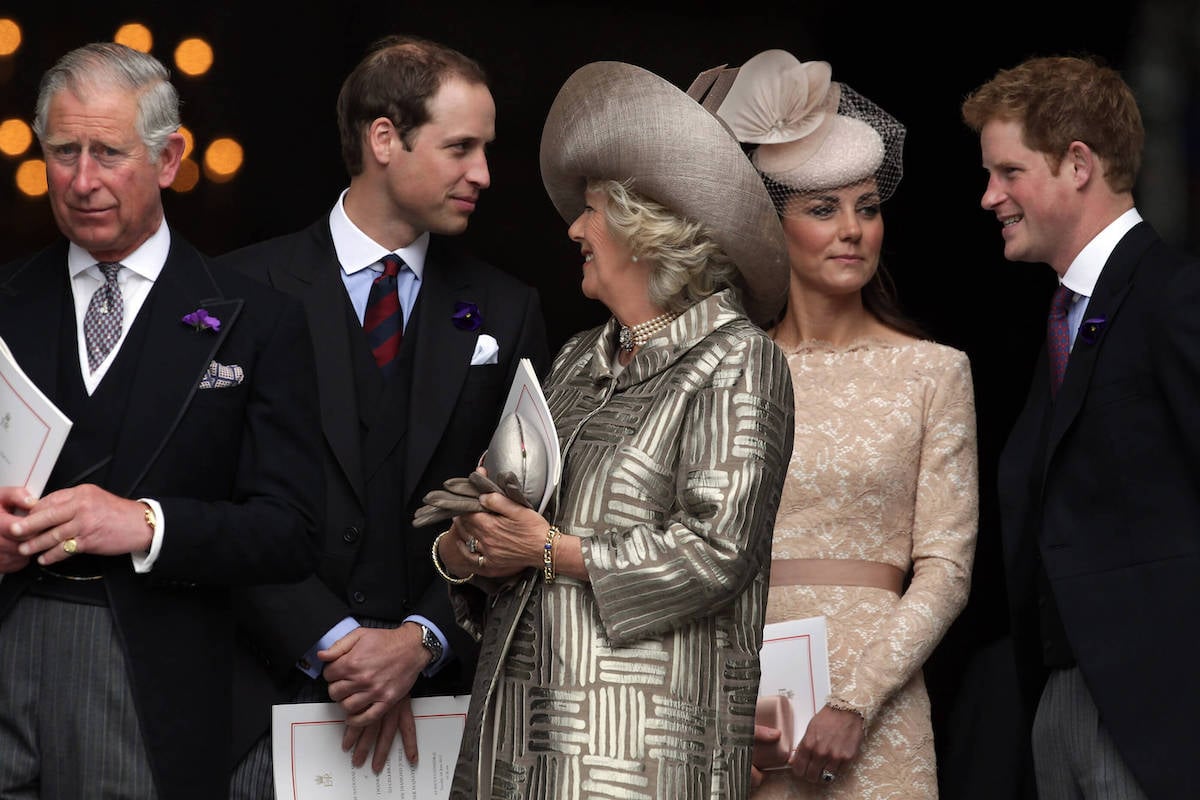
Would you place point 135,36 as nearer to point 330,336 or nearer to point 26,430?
point 330,336

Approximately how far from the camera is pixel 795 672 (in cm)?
383

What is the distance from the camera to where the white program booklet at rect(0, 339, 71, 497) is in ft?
9.44

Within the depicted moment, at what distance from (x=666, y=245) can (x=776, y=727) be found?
119 cm

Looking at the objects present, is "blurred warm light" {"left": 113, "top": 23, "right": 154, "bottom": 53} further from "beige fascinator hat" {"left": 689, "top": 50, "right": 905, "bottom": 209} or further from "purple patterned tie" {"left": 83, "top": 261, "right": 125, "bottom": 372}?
"purple patterned tie" {"left": 83, "top": 261, "right": 125, "bottom": 372}

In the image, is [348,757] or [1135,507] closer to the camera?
[1135,507]

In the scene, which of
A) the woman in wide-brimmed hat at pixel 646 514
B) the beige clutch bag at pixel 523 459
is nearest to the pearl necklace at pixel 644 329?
the woman in wide-brimmed hat at pixel 646 514

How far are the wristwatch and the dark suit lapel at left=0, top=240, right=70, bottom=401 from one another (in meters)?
0.94

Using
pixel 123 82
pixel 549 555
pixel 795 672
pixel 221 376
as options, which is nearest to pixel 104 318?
pixel 221 376

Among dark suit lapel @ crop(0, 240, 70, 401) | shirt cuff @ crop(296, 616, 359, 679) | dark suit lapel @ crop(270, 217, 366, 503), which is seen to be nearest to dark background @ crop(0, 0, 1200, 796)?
dark suit lapel @ crop(270, 217, 366, 503)

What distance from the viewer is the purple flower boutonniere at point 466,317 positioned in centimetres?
387

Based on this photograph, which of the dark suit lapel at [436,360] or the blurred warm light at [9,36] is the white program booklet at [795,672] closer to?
the dark suit lapel at [436,360]

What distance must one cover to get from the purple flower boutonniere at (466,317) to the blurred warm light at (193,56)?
1.46 meters

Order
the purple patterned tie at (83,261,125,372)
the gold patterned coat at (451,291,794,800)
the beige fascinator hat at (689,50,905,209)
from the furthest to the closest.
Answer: the beige fascinator hat at (689,50,905,209) < the purple patterned tie at (83,261,125,372) < the gold patterned coat at (451,291,794,800)

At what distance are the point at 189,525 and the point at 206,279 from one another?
1.63ft
